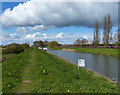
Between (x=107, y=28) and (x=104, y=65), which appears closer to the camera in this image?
(x=104, y=65)

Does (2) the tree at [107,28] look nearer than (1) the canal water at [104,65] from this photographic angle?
No

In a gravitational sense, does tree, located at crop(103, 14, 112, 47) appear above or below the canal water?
above

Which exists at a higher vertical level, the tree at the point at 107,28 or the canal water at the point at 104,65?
the tree at the point at 107,28

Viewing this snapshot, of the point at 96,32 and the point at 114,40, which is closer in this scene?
the point at 114,40

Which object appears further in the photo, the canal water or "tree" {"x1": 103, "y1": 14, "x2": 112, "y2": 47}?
"tree" {"x1": 103, "y1": 14, "x2": 112, "y2": 47}

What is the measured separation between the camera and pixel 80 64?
702 inches

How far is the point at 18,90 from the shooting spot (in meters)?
7.27

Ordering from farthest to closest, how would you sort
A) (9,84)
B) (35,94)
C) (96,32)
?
1. (96,32)
2. (9,84)
3. (35,94)

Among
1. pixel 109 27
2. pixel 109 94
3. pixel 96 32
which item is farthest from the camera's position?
pixel 96 32

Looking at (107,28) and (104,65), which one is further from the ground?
(107,28)

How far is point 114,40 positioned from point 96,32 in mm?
10295

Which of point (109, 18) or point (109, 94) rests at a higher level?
point (109, 18)

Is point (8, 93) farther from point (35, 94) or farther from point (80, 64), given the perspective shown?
point (80, 64)

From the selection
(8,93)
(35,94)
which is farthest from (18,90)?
(35,94)
